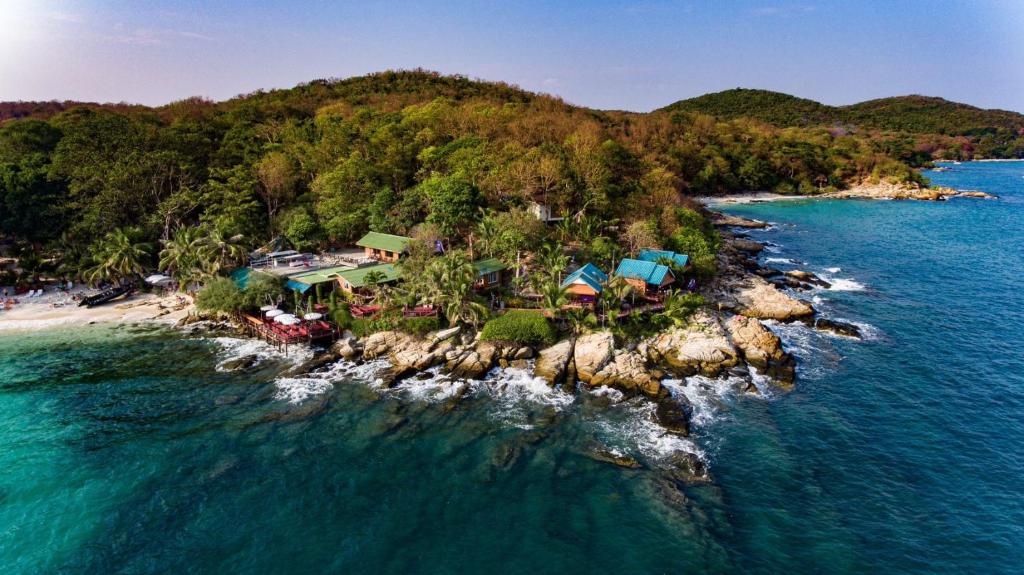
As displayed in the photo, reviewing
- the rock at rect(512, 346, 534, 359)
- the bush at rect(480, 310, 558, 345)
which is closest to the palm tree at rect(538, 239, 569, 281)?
the bush at rect(480, 310, 558, 345)

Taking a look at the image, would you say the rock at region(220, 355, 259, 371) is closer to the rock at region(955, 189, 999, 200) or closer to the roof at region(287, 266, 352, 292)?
the roof at region(287, 266, 352, 292)

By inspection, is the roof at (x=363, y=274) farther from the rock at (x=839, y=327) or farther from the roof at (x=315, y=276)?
the rock at (x=839, y=327)

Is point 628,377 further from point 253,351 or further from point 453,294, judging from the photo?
point 253,351

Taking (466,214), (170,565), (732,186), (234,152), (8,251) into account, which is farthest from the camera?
(732,186)

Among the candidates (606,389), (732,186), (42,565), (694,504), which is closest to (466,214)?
(606,389)

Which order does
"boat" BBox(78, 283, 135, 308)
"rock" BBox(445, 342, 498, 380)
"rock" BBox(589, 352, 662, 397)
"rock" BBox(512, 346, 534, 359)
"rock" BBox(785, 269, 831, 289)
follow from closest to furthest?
"rock" BBox(589, 352, 662, 397) < "rock" BBox(445, 342, 498, 380) < "rock" BBox(512, 346, 534, 359) < "boat" BBox(78, 283, 135, 308) < "rock" BBox(785, 269, 831, 289)

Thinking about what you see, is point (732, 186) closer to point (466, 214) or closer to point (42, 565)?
point (466, 214)
